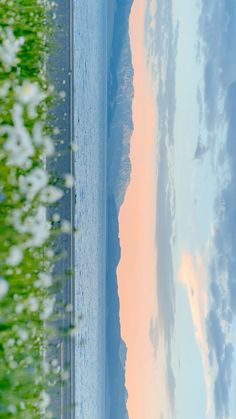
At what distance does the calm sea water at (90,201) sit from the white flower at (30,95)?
0.23 metres

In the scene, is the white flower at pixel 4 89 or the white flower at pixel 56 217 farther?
the white flower at pixel 56 217

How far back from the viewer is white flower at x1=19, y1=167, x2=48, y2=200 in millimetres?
2053

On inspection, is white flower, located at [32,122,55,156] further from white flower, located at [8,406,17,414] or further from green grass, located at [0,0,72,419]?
white flower, located at [8,406,17,414]

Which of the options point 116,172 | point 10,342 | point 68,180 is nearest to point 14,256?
point 10,342

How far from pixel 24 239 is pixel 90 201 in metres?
0.54

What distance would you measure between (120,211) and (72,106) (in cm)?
60

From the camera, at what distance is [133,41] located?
107 inches

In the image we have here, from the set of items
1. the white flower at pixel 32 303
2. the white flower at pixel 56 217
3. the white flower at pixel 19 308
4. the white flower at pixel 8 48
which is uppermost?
the white flower at pixel 8 48

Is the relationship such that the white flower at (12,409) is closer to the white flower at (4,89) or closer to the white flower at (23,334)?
the white flower at (23,334)

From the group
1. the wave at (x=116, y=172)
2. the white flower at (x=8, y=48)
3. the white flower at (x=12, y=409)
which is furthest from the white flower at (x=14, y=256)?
the wave at (x=116, y=172)

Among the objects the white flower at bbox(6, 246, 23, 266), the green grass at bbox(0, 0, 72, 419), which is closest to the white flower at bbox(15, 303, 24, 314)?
the green grass at bbox(0, 0, 72, 419)

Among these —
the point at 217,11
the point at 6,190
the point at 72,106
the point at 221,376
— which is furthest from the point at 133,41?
the point at 221,376

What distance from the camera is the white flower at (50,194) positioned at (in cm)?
213

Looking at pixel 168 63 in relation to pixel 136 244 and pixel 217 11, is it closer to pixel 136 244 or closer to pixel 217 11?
pixel 217 11
